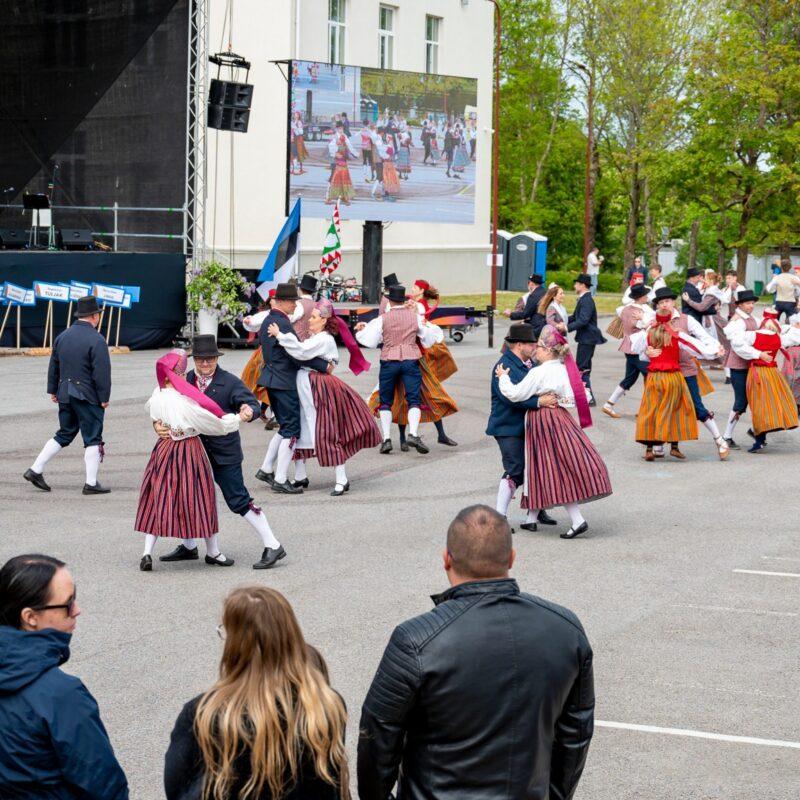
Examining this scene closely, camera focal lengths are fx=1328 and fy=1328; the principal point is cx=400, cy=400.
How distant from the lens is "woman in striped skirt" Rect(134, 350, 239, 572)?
8.88 m

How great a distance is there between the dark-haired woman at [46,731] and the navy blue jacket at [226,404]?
5527 mm

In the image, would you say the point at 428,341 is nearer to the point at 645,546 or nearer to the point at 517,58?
the point at 645,546

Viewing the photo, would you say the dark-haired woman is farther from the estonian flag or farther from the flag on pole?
the flag on pole

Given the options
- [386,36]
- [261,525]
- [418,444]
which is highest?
[386,36]

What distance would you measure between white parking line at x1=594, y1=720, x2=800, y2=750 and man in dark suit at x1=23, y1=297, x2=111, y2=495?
680 cm

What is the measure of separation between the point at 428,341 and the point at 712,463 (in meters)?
3.26

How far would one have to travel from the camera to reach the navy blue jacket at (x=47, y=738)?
344 centimetres

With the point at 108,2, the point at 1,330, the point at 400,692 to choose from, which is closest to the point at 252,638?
the point at 400,692

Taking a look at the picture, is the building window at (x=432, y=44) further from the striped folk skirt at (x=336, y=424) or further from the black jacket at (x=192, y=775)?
the black jacket at (x=192, y=775)

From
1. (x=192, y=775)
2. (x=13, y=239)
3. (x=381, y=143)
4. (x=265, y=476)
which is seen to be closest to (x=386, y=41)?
(x=381, y=143)

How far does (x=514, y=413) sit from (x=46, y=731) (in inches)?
289

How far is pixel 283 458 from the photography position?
12.0m

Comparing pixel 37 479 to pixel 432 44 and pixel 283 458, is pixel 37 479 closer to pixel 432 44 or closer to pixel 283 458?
pixel 283 458

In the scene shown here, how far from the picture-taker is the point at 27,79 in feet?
91.2
